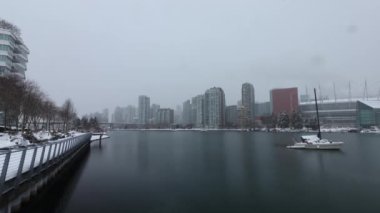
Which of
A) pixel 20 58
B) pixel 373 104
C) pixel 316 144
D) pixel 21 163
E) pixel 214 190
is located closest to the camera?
pixel 21 163

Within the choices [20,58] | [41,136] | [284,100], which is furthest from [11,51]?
[284,100]

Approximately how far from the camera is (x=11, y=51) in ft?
201

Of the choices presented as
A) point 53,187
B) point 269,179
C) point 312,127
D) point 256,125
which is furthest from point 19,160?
point 256,125

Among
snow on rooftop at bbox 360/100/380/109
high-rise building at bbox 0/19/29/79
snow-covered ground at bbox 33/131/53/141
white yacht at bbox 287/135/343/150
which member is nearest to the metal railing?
snow-covered ground at bbox 33/131/53/141

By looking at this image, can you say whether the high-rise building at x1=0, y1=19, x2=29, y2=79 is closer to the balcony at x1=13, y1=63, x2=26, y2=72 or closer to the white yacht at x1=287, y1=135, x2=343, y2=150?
the balcony at x1=13, y1=63, x2=26, y2=72

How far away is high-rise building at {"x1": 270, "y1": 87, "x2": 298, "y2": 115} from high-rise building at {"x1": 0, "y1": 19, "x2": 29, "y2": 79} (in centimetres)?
13521

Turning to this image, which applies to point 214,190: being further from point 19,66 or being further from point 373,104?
point 373,104

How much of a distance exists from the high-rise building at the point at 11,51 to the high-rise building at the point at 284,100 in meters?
135

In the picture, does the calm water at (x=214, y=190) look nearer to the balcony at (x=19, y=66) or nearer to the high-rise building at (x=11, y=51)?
the high-rise building at (x=11, y=51)

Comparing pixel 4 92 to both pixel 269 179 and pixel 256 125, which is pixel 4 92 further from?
pixel 256 125

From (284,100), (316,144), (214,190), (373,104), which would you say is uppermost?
(284,100)

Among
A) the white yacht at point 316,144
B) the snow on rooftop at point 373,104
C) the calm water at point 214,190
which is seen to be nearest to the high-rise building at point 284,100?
the snow on rooftop at point 373,104

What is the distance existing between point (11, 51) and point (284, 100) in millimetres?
144810

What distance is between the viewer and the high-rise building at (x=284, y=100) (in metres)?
166
